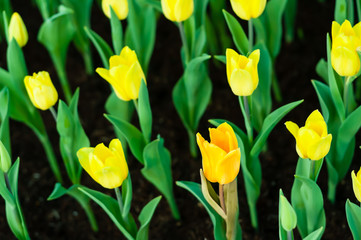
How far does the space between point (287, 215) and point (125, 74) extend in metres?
0.41

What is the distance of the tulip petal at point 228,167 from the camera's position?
1.02 meters

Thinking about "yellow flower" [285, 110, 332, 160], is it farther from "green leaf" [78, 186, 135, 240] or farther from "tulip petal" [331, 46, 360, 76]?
"green leaf" [78, 186, 135, 240]

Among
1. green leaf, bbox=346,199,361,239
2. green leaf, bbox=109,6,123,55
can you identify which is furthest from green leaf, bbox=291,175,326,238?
green leaf, bbox=109,6,123,55

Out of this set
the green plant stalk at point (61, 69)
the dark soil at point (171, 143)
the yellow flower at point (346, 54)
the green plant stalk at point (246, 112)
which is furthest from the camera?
the green plant stalk at point (61, 69)

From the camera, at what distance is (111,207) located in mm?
1274

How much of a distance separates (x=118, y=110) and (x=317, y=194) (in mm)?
592

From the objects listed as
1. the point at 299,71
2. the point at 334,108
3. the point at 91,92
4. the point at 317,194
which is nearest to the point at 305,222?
the point at 317,194

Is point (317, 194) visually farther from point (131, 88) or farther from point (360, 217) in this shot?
point (131, 88)

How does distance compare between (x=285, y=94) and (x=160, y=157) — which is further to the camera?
(x=285, y=94)

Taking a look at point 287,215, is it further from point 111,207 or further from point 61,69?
point 61,69

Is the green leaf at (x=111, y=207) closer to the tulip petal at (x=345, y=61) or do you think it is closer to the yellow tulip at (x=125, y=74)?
the yellow tulip at (x=125, y=74)

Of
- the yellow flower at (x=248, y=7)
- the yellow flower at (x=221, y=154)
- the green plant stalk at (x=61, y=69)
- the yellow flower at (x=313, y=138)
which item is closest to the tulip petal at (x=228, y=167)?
the yellow flower at (x=221, y=154)

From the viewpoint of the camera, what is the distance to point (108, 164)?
42.8 inches

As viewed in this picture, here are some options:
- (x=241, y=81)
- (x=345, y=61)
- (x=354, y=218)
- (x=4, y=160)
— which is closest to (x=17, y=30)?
(x=4, y=160)
